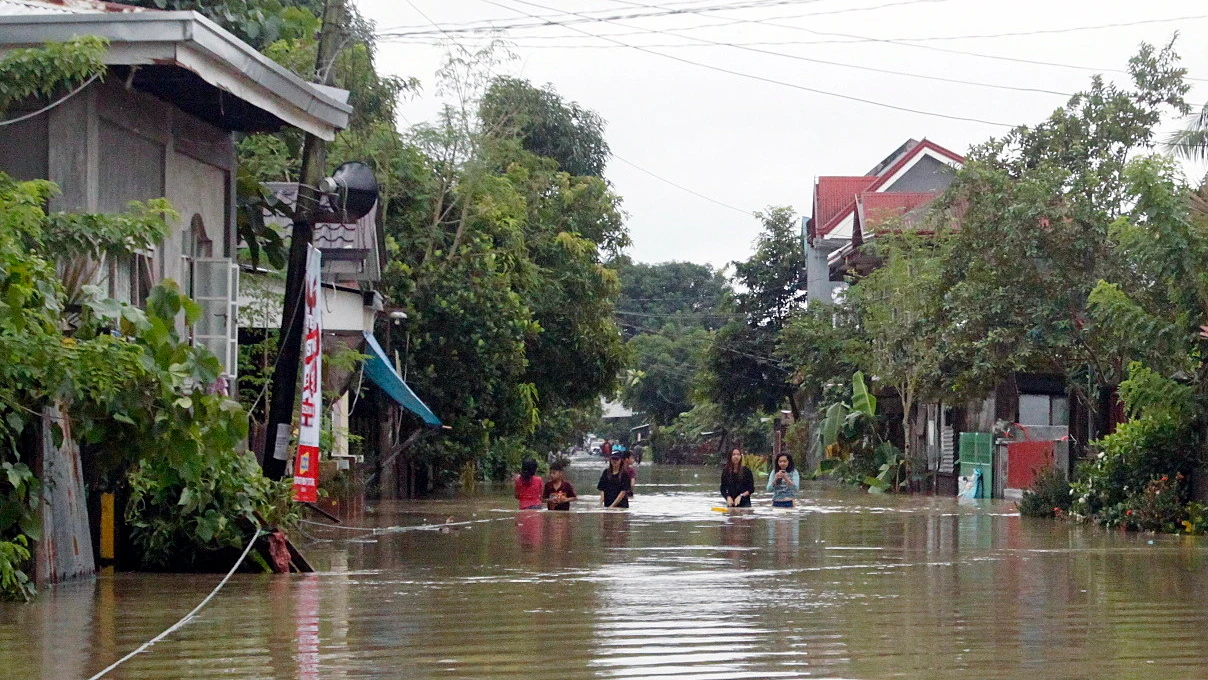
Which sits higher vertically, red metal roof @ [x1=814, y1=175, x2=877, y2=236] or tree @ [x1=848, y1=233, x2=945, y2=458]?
red metal roof @ [x1=814, y1=175, x2=877, y2=236]

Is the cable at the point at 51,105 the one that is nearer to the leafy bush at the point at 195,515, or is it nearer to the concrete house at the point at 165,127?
the concrete house at the point at 165,127

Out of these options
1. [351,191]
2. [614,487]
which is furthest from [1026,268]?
[351,191]

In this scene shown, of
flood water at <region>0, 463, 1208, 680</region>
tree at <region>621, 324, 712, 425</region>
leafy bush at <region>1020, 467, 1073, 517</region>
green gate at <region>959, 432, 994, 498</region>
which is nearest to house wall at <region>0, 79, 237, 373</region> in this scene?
flood water at <region>0, 463, 1208, 680</region>

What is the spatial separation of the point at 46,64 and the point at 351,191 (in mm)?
5284

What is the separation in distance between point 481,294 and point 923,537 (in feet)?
51.1

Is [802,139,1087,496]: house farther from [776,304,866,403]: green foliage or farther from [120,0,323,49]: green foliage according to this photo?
[120,0,323,49]: green foliage

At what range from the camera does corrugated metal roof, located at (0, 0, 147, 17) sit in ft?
41.8

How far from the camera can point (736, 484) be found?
28828 mm

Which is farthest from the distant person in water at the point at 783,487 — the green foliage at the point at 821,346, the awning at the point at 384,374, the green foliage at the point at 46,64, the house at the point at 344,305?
the green foliage at the point at 46,64

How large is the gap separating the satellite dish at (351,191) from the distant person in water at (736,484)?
41.8ft

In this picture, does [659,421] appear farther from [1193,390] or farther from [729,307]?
[1193,390]

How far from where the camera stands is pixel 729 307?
61.8 m

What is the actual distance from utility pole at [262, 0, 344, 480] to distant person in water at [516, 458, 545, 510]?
33.3ft

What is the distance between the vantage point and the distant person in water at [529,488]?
2644 cm
